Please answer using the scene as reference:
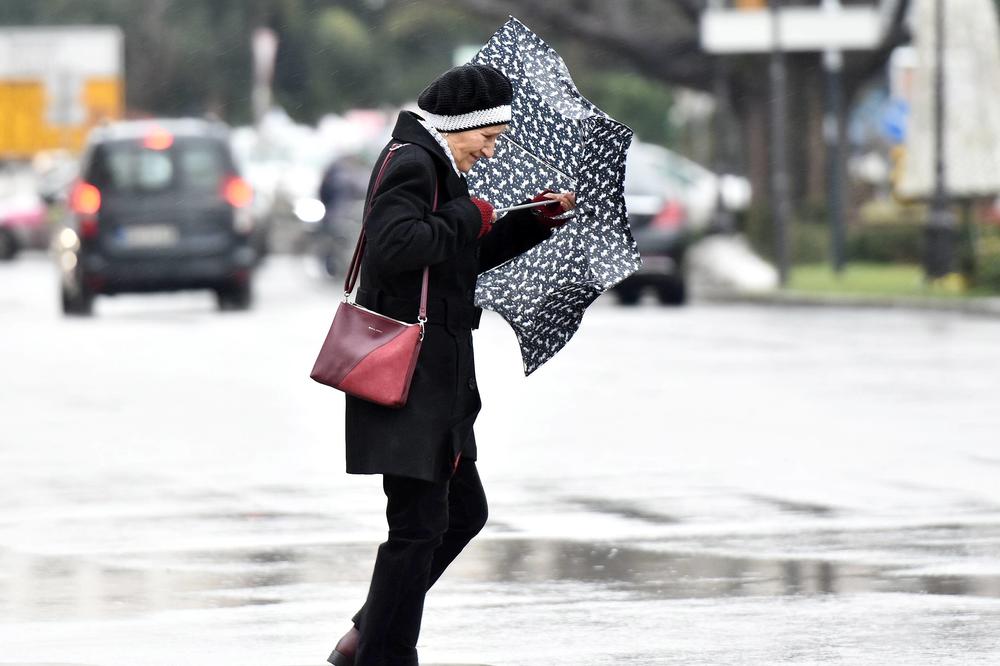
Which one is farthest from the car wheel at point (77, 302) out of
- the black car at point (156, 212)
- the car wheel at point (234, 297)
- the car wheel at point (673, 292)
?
the car wheel at point (673, 292)

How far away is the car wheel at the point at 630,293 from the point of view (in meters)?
→ 26.2

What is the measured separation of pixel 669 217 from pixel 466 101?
1876 centimetres

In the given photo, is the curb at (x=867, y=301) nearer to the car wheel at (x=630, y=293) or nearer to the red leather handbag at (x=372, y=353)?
the car wheel at (x=630, y=293)

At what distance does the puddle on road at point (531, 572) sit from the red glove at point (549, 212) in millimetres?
1769

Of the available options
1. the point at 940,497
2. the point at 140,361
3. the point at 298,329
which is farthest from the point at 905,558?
the point at 298,329

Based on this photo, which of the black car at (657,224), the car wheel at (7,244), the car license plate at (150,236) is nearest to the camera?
the car license plate at (150,236)

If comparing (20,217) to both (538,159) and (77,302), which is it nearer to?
(77,302)

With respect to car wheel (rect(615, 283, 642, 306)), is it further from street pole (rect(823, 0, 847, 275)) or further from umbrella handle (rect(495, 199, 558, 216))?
umbrella handle (rect(495, 199, 558, 216))

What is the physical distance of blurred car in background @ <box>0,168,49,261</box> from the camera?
43.8 meters

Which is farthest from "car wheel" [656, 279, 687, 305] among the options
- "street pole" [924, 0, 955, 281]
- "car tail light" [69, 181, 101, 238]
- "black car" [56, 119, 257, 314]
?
"car tail light" [69, 181, 101, 238]

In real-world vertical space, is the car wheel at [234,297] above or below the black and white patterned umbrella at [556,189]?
below

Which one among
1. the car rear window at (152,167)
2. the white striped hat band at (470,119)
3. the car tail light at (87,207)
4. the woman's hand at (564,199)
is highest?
the white striped hat band at (470,119)

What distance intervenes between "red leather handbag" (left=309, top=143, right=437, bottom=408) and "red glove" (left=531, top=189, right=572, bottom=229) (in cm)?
39

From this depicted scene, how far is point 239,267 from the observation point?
81.7 ft
